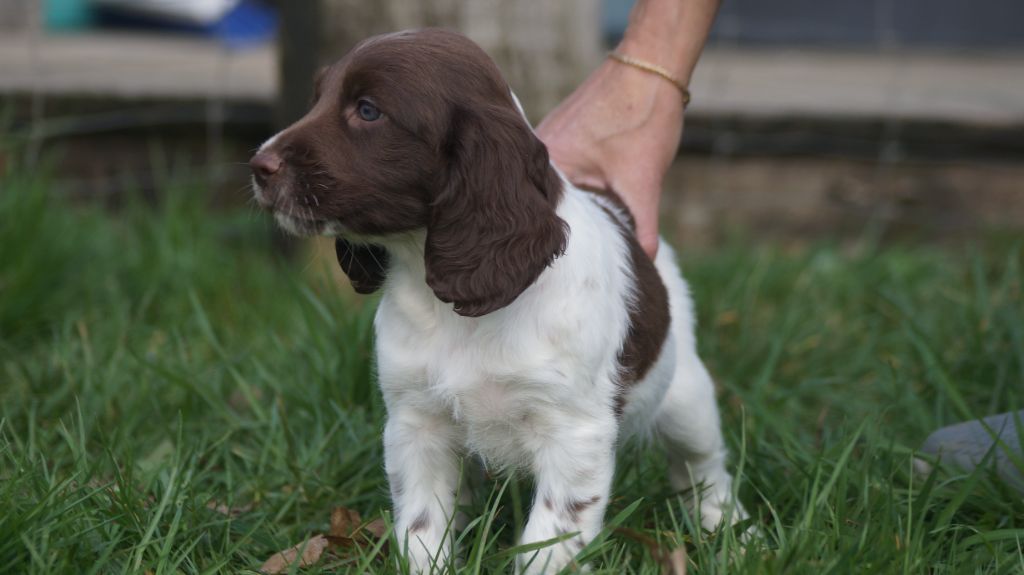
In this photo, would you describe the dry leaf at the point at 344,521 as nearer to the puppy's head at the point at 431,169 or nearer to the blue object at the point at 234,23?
the puppy's head at the point at 431,169

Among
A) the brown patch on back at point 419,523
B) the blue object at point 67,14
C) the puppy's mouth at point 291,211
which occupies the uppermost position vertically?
the puppy's mouth at point 291,211

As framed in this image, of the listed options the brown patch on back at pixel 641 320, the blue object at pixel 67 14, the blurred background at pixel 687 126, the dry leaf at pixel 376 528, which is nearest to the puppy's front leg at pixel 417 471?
the dry leaf at pixel 376 528

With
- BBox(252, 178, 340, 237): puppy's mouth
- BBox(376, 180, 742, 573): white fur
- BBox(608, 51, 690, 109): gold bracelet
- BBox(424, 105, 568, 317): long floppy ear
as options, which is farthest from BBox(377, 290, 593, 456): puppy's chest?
BBox(608, 51, 690, 109): gold bracelet

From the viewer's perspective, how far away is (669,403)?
2.90 m

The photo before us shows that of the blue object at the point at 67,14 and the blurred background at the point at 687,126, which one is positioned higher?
the blurred background at the point at 687,126

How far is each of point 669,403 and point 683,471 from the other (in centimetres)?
22

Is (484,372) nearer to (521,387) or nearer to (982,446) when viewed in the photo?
(521,387)

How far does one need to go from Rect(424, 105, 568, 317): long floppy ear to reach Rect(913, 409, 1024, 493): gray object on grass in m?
1.07

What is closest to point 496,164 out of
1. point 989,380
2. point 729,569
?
point 729,569

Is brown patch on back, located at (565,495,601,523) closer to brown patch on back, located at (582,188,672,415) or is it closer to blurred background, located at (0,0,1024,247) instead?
brown patch on back, located at (582,188,672,415)

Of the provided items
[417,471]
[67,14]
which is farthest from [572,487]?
[67,14]

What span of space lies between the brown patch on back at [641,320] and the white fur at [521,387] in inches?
1.2

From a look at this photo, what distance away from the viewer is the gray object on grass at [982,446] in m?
2.67

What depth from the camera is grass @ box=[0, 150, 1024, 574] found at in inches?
95.6
